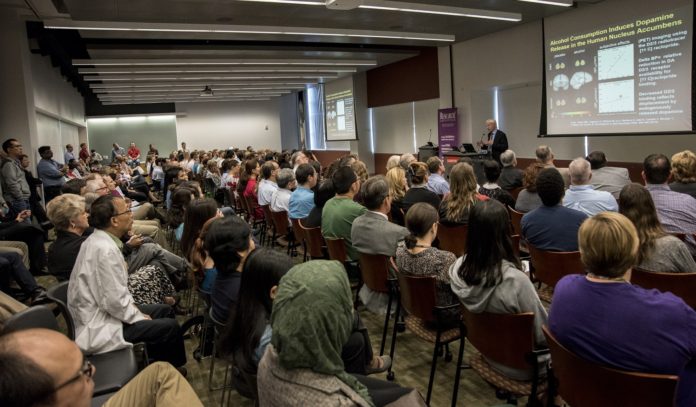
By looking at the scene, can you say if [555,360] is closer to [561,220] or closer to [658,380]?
[658,380]

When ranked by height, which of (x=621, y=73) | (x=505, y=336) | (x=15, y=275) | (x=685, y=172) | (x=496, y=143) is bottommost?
(x=15, y=275)

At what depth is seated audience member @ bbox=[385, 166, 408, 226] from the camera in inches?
201

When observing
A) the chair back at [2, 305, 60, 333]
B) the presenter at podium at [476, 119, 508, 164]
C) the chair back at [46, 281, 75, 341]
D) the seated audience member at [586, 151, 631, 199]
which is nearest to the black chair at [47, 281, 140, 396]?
the chair back at [46, 281, 75, 341]

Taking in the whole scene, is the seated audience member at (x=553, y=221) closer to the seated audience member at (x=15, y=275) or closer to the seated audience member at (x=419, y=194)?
the seated audience member at (x=419, y=194)

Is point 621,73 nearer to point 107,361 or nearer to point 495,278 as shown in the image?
point 495,278

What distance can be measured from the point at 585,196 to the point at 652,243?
1.37 metres

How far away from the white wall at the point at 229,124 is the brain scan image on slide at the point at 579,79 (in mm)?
18267

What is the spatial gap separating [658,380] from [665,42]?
6.97 metres

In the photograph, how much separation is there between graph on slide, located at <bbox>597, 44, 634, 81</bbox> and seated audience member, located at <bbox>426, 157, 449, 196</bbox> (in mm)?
3746

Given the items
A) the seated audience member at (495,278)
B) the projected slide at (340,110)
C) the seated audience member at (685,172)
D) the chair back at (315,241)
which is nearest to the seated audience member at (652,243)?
the seated audience member at (495,278)

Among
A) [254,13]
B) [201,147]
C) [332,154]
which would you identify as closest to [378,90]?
[332,154]

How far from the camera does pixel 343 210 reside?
162 inches

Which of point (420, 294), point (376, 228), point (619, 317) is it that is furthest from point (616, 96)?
point (619, 317)

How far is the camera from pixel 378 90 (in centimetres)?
1548
